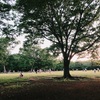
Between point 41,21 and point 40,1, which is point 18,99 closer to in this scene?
point 40,1

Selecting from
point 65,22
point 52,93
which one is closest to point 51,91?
point 52,93

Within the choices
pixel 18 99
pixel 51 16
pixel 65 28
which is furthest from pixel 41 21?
pixel 18 99

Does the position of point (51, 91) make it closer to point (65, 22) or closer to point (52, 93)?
point (52, 93)

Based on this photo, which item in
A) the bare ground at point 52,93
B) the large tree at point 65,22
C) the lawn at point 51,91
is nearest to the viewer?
the bare ground at point 52,93

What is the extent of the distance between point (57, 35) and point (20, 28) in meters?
7.08

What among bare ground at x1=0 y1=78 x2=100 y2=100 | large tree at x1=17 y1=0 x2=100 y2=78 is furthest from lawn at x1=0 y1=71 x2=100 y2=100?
large tree at x1=17 y1=0 x2=100 y2=78

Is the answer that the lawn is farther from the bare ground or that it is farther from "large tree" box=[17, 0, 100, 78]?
"large tree" box=[17, 0, 100, 78]

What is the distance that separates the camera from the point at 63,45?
1817 inches

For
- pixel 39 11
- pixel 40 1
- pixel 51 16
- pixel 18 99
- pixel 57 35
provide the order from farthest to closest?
pixel 57 35
pixel 51 16
pixel 39 11
pixel 40 1
pixel 18 99

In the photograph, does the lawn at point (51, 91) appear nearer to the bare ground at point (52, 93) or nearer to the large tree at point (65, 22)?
the bare ground at point (52, 93)

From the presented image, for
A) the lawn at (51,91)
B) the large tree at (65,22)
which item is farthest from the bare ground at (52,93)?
the large tree at (65,22)

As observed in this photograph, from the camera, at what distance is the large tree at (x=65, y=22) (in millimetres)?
40500

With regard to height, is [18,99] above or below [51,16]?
below

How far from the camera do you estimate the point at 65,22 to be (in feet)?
145
